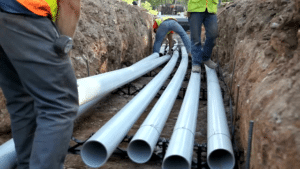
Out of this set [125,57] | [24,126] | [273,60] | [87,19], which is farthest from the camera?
[125,57]

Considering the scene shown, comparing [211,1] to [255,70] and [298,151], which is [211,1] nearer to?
[255,70]

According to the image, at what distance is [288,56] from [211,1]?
237 cm

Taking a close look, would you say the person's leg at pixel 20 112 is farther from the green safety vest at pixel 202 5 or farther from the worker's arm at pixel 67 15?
the green safety vest at pixel 202 5

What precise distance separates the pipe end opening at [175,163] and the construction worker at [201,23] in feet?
8.08

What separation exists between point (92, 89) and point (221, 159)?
1139mm

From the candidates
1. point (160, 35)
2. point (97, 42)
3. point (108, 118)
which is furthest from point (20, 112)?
point (160, 35)

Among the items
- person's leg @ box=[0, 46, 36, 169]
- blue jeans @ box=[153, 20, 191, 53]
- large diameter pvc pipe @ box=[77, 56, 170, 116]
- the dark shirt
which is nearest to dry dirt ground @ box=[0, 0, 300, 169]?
large diameter pvc pipe @ box=[77, 56, 170, 116]

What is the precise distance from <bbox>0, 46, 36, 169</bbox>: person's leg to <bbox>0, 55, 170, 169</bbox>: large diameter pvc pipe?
0.32 m

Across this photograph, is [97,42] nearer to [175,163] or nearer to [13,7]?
[175,163]

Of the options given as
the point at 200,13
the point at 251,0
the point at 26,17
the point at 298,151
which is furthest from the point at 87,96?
the point at 251,0

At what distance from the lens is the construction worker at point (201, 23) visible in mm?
3650

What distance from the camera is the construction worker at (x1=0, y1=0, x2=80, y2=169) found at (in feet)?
3.30

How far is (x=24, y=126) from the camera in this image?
1.24 m

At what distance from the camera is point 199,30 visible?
12.6ft
